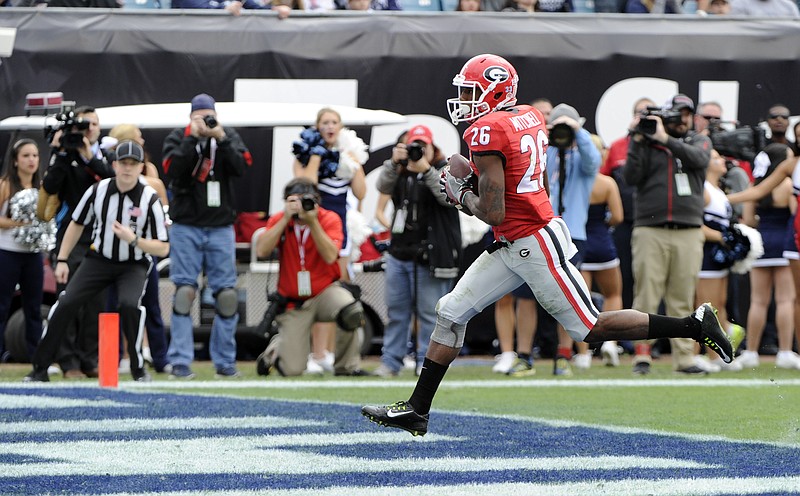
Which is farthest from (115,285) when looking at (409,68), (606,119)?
(606,119)

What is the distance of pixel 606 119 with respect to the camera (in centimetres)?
1307

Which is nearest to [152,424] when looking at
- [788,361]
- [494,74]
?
[494,74]

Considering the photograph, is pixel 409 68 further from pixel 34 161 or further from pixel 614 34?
pixel 34 161

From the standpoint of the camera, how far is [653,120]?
10523 millimetres

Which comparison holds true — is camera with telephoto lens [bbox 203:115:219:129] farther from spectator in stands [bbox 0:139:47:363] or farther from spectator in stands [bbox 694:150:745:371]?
spectator in stands [bbox 694:150:745:371]

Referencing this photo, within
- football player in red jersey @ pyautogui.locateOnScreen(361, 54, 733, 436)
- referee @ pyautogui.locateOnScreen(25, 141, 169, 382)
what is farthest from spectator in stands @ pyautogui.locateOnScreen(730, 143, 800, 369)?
football player in red jersey @ pyautogui.locateOnScreen(361, 54, 733, 436)

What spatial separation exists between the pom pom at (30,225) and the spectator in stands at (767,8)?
24.3ft

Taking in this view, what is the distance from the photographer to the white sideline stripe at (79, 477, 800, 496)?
5.00m

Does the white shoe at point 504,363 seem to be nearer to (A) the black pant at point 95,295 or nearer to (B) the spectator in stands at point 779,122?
(A) the black pant at point 95,295

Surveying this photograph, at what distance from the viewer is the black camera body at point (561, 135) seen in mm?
10461

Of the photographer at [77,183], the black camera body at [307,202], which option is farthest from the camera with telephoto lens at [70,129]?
the black camera body at [307,202]

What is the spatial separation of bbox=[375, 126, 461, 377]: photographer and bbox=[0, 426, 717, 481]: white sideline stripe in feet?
13.8

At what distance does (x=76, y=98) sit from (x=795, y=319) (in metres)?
6.61

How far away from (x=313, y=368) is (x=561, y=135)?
279 centimetres
